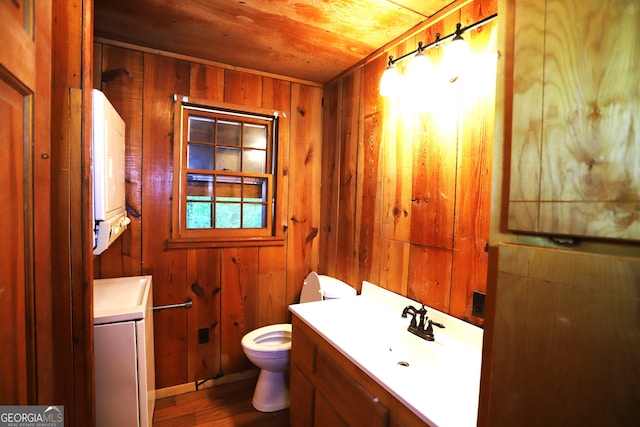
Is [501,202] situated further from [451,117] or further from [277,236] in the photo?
[277,236]

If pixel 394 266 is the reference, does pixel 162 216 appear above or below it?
above

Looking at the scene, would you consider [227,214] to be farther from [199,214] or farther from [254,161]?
[254,161]

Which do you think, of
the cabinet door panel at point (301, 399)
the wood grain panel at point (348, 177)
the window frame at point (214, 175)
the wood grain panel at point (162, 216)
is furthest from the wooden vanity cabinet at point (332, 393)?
the wood grain panel at point (162, 216)

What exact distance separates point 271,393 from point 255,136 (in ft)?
6.39

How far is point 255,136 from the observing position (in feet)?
8.03

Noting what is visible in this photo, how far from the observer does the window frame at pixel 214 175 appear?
2.15m

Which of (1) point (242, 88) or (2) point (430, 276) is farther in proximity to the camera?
(1) point (242, 88)

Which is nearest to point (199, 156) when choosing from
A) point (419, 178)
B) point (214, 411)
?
point (419, 178)

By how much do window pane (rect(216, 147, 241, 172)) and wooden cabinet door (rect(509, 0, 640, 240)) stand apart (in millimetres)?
2145

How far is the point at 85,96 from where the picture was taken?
99cm

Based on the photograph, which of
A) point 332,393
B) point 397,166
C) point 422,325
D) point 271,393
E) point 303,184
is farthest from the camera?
point 303,184

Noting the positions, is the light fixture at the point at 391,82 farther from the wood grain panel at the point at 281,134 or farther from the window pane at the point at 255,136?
the window pane at the point at 255,136

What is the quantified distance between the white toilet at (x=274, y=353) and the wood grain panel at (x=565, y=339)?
1593 mm

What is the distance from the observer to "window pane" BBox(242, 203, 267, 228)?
2.44m
